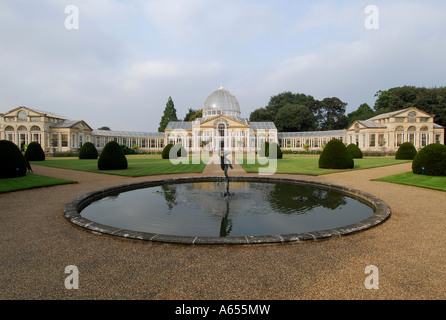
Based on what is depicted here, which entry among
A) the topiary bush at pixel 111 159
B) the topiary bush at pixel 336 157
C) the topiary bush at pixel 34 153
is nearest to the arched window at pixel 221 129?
the topiary bush at pixel 34 153

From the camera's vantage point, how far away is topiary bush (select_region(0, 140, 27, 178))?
13977mm

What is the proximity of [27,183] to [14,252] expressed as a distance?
31.8ft

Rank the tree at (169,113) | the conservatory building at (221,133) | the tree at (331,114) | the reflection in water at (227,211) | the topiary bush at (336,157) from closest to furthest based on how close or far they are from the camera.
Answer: the reflection in water at (227,211)
the topiary bush at (336,157)
the conservatory building at (221,133)
the tree at (169,113)
the tree at (331,114)

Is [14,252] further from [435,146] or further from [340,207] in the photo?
[435,146]

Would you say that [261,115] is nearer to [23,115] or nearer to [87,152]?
[87,152]

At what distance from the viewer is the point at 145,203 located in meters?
9.12

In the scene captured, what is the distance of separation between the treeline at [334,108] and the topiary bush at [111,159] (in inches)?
2112

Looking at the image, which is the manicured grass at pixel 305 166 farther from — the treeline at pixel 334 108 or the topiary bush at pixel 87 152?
the treeline at pixel 334 108

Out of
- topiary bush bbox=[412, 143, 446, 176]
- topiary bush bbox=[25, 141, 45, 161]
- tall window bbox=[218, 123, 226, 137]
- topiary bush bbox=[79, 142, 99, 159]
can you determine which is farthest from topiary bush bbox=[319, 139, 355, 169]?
tall window bbox=[218, 123, 226, 137]

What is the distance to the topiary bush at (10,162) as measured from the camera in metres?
14.0

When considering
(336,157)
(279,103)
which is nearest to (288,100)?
(279,103)

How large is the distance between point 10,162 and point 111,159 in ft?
20.3

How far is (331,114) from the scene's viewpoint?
7438 centimetres
